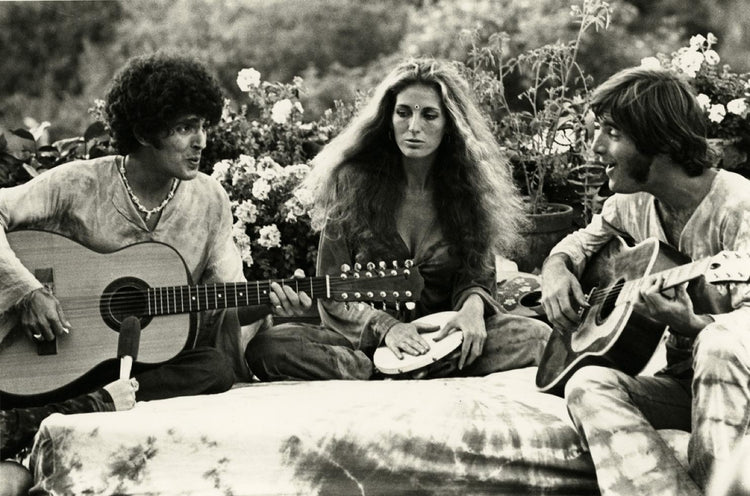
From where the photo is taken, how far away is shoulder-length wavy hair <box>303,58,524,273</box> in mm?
4566

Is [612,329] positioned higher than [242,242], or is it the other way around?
[242,242]

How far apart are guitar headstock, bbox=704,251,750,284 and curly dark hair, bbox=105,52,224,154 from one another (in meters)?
1.93

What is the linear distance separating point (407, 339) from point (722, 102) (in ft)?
7.07

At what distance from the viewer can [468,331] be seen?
14.2 ft

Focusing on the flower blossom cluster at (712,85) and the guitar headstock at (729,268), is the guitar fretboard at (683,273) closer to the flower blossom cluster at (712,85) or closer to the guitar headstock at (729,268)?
the guitar headstock at (729,268)

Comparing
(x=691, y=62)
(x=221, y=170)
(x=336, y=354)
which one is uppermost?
(x=691, y=62)

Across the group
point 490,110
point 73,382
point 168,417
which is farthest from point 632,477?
point 490,110

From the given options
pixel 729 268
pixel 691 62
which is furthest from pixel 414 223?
pixel 691 62

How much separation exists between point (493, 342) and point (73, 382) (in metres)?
1.56

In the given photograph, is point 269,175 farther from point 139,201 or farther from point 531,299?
point 531,299

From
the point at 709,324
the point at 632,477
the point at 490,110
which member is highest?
the point at 490,110

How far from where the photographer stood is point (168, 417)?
3.79 metres

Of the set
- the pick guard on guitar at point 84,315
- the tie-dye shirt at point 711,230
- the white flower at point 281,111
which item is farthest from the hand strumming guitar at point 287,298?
the white flower at point 281,111

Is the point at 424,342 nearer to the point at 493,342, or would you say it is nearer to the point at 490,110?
the point at 493,342
